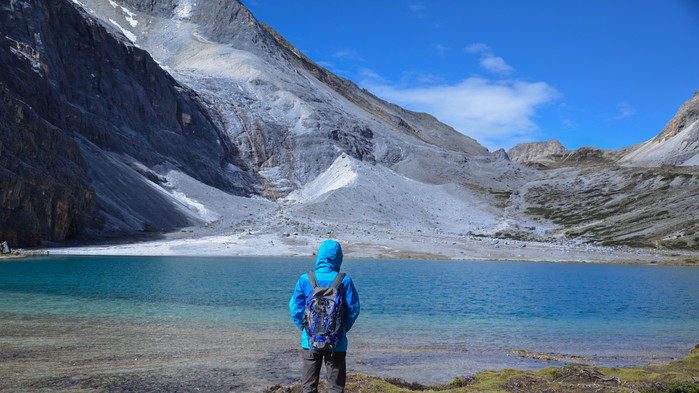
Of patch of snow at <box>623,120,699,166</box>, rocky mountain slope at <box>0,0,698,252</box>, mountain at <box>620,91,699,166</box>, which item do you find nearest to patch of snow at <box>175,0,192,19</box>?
rocky mountain slope at <box>0,0,698,252</box>

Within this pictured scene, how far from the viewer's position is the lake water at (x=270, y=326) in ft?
36.8

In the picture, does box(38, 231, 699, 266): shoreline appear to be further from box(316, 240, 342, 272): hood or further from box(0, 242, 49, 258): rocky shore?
box(316, 240, 342, 272): hood

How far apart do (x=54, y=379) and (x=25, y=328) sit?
583 centimetres

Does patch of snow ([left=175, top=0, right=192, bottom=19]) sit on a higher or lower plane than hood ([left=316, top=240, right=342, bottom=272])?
higher

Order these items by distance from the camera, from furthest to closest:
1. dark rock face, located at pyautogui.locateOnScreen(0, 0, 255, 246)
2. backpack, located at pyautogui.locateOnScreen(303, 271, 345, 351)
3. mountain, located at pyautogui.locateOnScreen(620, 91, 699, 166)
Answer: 1. mountain, located at pyautogui.locateOnScreen(620, 91, 699, 166)
2. dark rock face, located at pyautogui.locateOnScreen(0, 0, 255, 246)
3. backpack, located at pyautogui.locateOnScreen(303, 271, 345, 351)

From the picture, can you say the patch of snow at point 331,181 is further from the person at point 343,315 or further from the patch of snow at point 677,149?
the patch of snow at point 677,149

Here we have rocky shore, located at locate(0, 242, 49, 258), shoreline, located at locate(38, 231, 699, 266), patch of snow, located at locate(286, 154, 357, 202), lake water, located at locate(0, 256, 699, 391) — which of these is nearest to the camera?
lake water, located at locate(0, 256, 699, 391)

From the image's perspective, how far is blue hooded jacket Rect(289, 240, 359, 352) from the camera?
700 cm

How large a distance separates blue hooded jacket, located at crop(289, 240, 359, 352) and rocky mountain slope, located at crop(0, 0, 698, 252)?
4832cm

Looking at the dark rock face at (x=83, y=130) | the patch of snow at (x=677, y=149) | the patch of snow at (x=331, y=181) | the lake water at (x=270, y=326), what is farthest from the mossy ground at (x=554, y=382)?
the patch of snow at (x=677, y=149)

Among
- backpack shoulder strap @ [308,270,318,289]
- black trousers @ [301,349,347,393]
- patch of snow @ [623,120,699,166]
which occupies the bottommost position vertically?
black trousers @ [301,349,347,393]

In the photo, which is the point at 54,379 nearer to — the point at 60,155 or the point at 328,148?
the point at 60,155

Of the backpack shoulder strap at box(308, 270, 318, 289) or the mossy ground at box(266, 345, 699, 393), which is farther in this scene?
the mossy ground at box(266, 345, 699, 393)

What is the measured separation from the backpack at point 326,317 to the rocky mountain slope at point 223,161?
160ft
